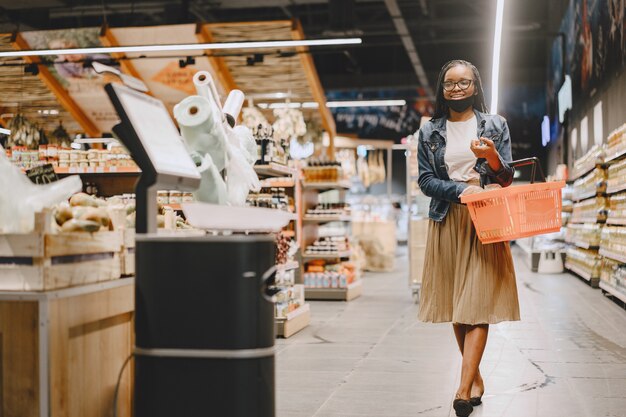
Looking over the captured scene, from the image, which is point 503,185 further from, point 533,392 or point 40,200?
point 40,200

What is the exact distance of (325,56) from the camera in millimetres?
24625

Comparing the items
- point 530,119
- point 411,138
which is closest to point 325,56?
point 530,119

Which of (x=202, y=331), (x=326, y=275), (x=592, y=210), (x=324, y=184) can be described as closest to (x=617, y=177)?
(x=592, y=210)

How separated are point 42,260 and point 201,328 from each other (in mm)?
565

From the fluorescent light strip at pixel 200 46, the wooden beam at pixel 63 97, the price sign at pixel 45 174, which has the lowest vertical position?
the price sign at pixel 45 174

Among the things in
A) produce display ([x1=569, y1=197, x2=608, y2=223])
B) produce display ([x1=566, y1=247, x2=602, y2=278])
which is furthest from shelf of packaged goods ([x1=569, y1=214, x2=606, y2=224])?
produce display ([x1=566, y1=247, x2=602, y2=278])

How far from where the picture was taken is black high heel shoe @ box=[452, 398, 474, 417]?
139 inches

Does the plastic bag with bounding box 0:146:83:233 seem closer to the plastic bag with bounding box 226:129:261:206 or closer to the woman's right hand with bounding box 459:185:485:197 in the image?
the plastic bag with bounding box 226:129:261:206

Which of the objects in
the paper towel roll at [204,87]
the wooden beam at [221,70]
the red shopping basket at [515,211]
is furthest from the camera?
the wooden beam at [221,70]

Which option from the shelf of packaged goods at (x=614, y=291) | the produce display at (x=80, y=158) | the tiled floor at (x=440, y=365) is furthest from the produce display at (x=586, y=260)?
the produce display at (x=80, y=158)

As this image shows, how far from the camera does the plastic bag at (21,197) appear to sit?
2.45m

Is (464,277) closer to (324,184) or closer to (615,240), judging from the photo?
(615,240)

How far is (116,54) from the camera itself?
12.1m

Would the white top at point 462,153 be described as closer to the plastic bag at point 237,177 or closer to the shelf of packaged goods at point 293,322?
the plastic bag at point 237,177
